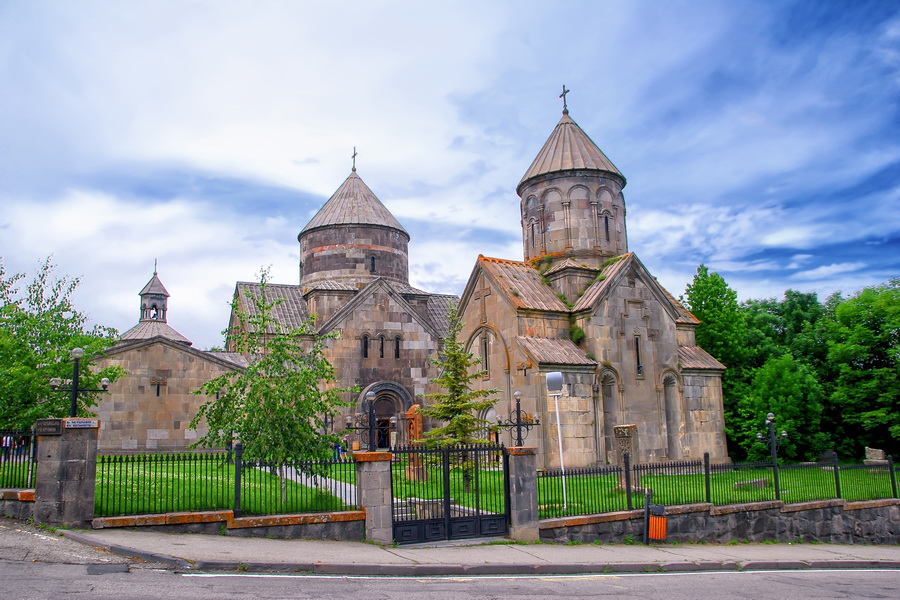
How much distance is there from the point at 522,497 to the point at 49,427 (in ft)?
26.5

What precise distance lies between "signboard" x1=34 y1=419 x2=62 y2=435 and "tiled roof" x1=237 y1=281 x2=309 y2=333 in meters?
18.2

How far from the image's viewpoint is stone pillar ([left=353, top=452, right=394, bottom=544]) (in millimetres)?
12062

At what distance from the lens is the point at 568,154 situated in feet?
87.7

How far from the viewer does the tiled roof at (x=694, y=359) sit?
2525 centimetres

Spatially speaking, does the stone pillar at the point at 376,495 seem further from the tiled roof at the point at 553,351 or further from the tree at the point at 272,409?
the tiled roof at the point at 553,351

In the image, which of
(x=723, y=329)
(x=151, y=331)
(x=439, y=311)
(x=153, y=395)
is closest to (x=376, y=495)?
(x=153, y=395)

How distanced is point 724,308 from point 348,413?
60.8ft

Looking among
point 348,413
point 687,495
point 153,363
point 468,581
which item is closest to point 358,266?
point 348,413

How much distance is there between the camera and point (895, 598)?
10789mm

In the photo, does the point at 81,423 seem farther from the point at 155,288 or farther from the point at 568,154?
the point at 155,288

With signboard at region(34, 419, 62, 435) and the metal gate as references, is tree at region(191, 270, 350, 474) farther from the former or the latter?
signboard at region(34, 419, 62, 435)

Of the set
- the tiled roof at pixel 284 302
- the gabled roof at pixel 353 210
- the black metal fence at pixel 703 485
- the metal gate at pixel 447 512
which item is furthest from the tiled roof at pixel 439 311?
the metal gate at pixel 447 512

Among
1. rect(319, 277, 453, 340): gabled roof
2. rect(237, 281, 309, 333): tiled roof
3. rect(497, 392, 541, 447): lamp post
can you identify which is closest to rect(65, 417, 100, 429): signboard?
rect(497, 392, 541, 447): lamp post

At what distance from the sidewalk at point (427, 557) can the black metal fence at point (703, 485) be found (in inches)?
47.0
